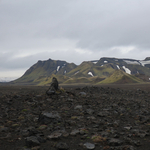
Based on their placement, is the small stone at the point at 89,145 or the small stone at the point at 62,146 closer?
the small stone at the point at 62,146

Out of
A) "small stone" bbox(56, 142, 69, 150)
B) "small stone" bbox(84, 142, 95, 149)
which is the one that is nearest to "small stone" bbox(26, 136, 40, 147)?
"small stone" bbox(56, 142, 69, 150)

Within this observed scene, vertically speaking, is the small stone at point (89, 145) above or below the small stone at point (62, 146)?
below

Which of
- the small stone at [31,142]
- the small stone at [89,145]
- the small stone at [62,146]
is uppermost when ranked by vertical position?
the small stone at [31,142]

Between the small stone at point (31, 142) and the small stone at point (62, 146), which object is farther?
the small stone at point (31, 142)

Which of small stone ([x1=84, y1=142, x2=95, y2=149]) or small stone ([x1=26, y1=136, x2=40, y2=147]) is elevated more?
small stone ([x1=26, y1=136, x2=40, y2=147])

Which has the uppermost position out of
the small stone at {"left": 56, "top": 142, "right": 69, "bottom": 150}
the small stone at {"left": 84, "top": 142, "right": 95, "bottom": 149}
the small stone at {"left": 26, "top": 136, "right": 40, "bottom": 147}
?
the small stone at {"left": 26, "top": 136, "right": 40, "bottom": 147}

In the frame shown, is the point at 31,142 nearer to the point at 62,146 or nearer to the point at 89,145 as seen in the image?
the point at 62,146

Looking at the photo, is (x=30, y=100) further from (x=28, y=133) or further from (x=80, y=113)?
(x=28, y=133)

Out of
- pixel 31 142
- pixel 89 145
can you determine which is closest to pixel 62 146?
pixel 89 145

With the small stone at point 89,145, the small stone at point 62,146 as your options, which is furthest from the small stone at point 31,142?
the small stone at point 89,145

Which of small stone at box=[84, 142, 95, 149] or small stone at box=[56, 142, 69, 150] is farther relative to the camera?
small stone at box=[84, 142, 95, 149]

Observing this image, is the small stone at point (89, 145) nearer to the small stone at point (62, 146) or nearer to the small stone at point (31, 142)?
the small stone at point (62, 146)

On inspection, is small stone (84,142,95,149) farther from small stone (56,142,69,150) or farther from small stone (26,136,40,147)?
small stone (26,136,40,147)

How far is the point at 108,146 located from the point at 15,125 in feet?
22.9
